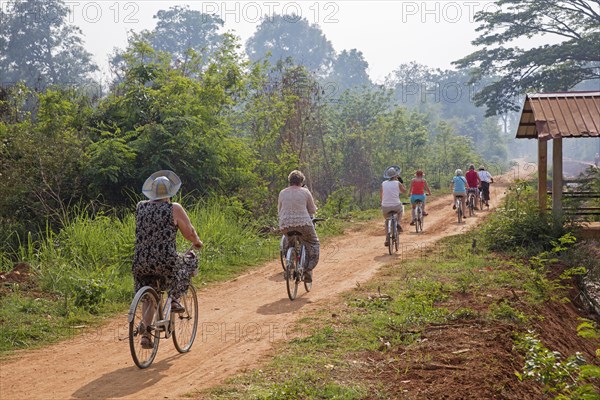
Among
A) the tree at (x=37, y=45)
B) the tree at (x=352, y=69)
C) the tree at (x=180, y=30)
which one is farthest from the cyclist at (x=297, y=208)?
→ the tree at (x=352, y=69)

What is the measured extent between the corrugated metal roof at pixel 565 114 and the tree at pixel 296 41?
8771cm

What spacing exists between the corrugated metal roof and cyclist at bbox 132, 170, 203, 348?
9.27 meters

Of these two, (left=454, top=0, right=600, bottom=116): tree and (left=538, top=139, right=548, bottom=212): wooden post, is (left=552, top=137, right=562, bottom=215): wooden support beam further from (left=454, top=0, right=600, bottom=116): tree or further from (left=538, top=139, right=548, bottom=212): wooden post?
(left=454, top=0, right=600, bottom=116): tree

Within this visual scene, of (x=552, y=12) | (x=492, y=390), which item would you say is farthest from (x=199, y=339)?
(x=552, y=12)

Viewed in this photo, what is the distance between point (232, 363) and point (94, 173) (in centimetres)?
934

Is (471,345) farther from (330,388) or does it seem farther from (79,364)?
(79,364)

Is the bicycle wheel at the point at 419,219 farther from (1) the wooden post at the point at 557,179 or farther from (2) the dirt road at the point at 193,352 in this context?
(2) the dirt road at the point at 193,352

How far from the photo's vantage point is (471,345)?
Result: 755 centimetres

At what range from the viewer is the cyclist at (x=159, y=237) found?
22.9 feet

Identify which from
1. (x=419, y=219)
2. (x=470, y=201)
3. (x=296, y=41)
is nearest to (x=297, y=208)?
(x=419, y=219)

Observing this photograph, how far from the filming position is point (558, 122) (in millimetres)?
14492

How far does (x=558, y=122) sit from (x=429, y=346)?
27.8 feet

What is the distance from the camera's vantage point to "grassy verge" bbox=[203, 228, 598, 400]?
6234mm

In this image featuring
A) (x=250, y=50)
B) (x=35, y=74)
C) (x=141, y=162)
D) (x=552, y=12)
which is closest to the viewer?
(x=141, y=162)
